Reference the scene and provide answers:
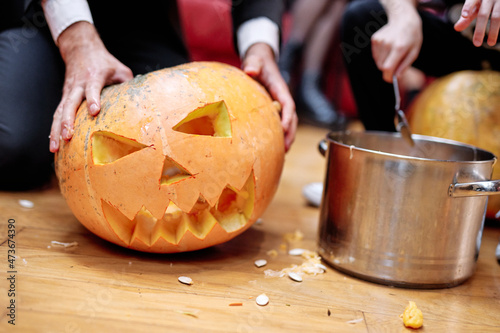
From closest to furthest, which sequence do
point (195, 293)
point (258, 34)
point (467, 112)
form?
1. point (195, 293)
2. point (258, 34)
3. point (467, 112)

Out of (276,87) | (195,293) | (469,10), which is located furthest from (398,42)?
(195,293)

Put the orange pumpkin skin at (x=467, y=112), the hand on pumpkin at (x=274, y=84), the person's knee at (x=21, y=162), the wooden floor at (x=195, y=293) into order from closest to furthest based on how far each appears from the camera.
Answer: the wooden floor at (x=195, y=293) → the hand on pumpkin at (x=274, y=84) → the person's knee at (x=21, y=162) → the orange pumpkin skin at (x=467, y=112)

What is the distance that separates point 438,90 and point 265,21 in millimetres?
A: 572

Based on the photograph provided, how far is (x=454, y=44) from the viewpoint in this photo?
1.33 m

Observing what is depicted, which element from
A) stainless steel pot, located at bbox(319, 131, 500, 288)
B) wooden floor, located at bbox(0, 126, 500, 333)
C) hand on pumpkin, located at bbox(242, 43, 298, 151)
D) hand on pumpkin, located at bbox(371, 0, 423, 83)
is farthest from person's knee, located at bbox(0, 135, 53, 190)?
hand on pumpkin, located at bbox(371, 0, 423, 83)

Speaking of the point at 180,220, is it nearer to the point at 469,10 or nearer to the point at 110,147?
the point at 110,147

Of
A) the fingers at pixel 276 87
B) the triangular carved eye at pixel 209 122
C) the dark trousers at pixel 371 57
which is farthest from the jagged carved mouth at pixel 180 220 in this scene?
the dark trousers at pixel 371 57

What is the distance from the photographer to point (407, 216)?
0.80 meters

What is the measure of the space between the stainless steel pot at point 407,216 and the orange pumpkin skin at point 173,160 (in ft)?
0.54

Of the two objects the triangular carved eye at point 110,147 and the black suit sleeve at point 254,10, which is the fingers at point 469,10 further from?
the triangular carved eye at point 110,147

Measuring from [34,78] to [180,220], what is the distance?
611mm

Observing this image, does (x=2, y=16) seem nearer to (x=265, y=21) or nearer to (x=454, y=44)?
(x=265, y=21)

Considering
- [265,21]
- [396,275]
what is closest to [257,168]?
[396,275]

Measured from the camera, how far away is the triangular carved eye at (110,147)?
0.78 metres
